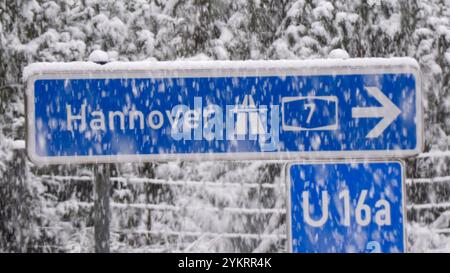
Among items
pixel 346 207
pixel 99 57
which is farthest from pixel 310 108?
pixel 99 57

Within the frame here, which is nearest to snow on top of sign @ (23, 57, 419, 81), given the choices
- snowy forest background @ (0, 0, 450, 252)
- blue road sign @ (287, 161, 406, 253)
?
blue road sign @ (287, 161, 406, 253)

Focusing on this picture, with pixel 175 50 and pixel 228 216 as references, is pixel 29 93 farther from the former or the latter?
pixel 175 50

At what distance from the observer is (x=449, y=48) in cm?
873

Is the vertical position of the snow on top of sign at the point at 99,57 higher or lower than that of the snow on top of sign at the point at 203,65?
higher

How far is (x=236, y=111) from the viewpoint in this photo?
2256 mm

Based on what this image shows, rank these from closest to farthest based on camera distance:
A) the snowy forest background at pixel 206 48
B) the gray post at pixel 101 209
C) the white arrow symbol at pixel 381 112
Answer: the gray post at pixel 101 209 < the white arrow symbol at pixel 381 112 < the snowy forest background at pixel 206 48

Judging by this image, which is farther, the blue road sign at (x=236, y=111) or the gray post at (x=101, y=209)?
the blue road sign at (x=236, y=111)

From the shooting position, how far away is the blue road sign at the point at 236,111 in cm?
223

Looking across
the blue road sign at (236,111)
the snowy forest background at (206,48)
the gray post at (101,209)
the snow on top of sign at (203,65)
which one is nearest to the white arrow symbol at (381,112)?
the blue road sign at (236,111)

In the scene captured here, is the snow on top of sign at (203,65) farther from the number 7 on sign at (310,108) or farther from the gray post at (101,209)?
the gray post at (101,209)

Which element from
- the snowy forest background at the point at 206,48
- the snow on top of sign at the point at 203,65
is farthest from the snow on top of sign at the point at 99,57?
the snowy forest background at the point at 206,48

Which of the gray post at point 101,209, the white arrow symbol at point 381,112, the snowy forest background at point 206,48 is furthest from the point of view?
the snowy forest background at point 206,48

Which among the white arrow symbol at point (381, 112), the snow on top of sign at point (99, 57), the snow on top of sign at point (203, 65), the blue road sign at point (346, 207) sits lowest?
the blue road sign at point (346, 207)

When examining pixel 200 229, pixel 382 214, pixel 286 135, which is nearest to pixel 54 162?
pixel 286 135
